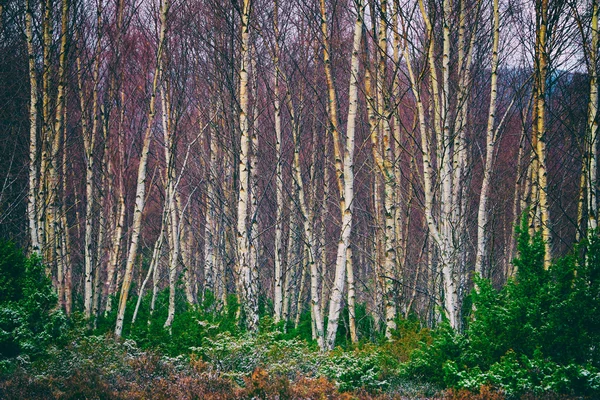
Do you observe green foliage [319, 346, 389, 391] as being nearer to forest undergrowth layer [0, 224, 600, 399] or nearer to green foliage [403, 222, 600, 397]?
forest undergrowth layer [0, 224, 600, 399]

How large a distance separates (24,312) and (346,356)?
3965 mm

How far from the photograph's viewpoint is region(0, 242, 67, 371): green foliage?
637 centimetres

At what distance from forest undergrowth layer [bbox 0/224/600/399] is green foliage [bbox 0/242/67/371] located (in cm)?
1

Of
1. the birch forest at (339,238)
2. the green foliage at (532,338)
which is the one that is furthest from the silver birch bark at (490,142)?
the green foliage at (532,338)

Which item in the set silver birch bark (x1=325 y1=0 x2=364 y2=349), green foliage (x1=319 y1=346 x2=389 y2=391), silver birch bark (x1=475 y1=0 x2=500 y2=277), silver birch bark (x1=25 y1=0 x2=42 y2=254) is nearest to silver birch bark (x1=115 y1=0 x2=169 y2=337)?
silver birch bark (x1=25 y1=0 x2=42 y2=254)

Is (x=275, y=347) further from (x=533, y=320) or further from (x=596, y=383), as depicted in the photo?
(x=596, y=383)

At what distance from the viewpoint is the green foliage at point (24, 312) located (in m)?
6.37

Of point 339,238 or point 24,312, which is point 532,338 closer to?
point 339,238

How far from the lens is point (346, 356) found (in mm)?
6250

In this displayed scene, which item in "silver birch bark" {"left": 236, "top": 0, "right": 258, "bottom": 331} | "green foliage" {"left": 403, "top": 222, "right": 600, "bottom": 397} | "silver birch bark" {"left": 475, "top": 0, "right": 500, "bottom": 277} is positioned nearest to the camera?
"green foliage" {"left": 403, "top": 222, "right": 600, "bottom": 397}

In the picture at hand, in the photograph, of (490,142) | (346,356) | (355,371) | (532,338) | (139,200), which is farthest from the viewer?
(490,142)

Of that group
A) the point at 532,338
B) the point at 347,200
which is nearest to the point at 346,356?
the point at 532,338

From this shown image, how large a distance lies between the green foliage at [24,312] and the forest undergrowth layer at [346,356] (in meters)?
0.01

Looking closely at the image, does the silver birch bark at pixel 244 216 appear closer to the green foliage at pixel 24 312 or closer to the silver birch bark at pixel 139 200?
the silver birch bark at pixel 139 200
